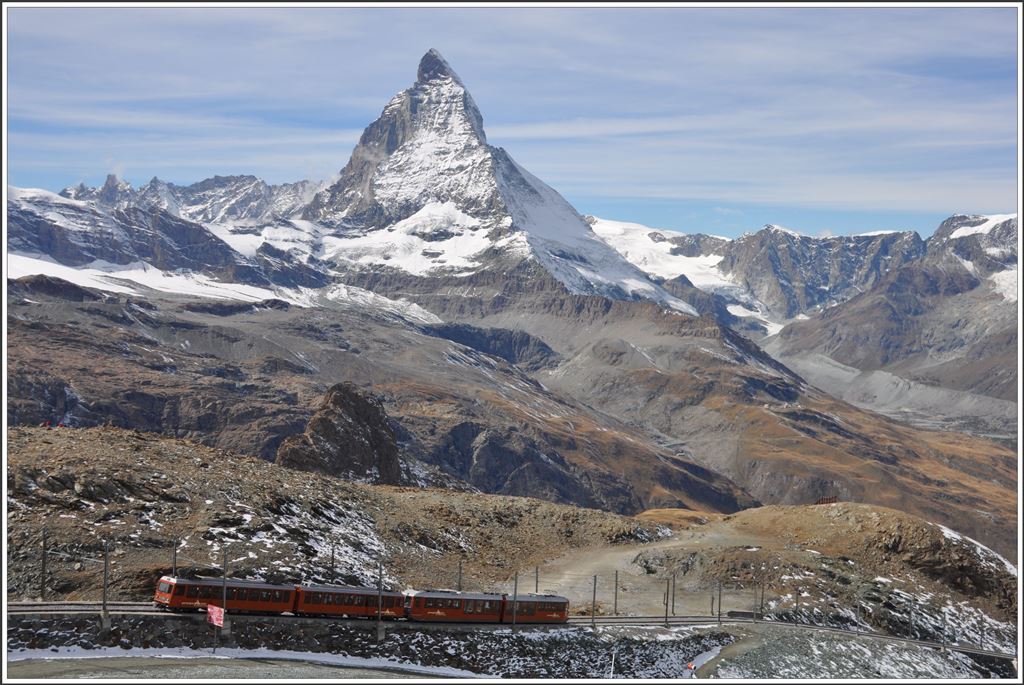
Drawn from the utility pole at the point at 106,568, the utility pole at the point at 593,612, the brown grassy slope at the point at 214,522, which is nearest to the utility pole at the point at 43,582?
the brown grassy slope at the point at 214,522

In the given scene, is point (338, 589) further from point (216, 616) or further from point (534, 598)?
point (534, 598)

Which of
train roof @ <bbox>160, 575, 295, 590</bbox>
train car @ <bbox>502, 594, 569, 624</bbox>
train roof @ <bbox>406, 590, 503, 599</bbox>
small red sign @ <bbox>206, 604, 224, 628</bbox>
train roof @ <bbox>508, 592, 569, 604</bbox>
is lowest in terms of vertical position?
train car @ <bbox>502, 594, 569, 624</bbox>

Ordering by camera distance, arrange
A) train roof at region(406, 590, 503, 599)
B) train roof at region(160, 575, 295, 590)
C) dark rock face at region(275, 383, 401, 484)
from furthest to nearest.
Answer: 1. dark rock face at region(275, 383, 401, 484)
2. train roof at region(406, 590, 503, 599)
3. train roof at region(160, 575, 295, 590)

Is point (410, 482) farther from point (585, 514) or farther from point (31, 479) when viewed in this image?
point (31, 479)

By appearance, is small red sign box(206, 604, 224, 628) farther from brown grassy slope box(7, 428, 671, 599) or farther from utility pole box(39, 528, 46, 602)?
utility pole box(39, 528, 46, 602)

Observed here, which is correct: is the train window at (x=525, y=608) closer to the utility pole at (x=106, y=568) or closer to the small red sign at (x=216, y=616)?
the small red sign at (x=216, y=616)

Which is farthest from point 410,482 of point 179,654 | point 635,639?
point 179,654

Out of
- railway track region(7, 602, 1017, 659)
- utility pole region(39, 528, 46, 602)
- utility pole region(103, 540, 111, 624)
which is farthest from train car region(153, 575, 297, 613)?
utility pole region(39, 528, 46, 602)

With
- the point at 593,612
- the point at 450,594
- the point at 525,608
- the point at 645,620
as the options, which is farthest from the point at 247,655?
the point at 645,620
